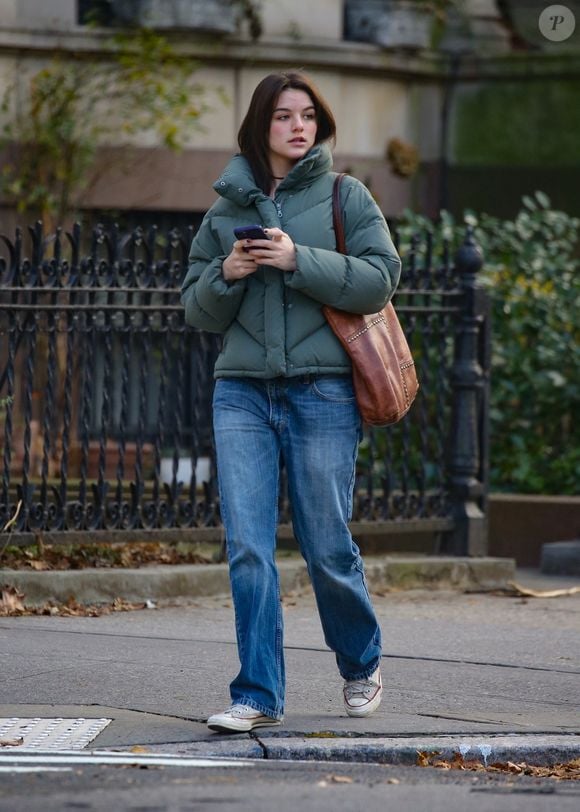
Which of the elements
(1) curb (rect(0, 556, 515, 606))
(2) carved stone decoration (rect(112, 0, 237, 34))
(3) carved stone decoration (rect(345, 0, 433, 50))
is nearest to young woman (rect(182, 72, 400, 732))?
(1) curb (rect(0, 556, 515, 606))

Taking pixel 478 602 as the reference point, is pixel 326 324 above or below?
above

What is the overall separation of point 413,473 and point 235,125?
4620 mm

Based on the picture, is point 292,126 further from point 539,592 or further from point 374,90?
point 374,90

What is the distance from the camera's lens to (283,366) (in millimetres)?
5668

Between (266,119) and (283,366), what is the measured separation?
2.59ft

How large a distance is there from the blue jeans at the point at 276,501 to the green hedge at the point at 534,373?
5.36 metres

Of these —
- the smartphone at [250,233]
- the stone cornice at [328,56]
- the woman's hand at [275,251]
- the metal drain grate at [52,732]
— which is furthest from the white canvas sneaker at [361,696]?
the stone cornice at [328,56]

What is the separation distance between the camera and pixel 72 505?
8719 millimetres

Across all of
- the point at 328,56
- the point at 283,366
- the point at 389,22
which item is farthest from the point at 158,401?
the point at 389,22

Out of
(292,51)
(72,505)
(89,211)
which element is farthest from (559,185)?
(72,505)

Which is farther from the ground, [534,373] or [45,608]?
[534,373]

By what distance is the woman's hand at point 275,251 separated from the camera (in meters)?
5.60

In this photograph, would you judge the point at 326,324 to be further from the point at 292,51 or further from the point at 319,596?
the point at 292,51

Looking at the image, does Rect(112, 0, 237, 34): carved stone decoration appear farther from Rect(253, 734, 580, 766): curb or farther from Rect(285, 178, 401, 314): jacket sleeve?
Rect(253, 734, 580, 766): curb
